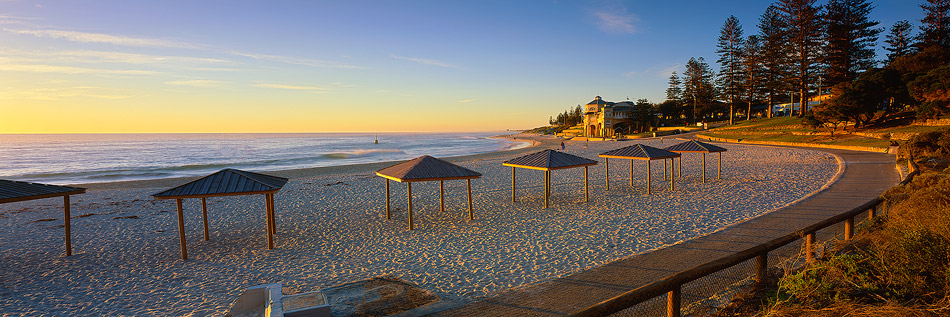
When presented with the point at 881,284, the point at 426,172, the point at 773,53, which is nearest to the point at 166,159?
the point at 426,172

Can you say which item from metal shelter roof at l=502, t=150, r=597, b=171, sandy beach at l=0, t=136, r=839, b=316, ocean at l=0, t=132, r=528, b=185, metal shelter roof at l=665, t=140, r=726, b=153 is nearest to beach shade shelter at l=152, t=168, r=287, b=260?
sandy beach at l=0, t=136, r=839, b=316

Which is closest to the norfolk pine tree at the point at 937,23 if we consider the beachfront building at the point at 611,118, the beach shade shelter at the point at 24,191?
the beachfront building at the point at 611,118

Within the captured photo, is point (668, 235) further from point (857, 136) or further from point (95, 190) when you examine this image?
point (857, 136)

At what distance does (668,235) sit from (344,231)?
6.96 metres

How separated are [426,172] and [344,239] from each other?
90.8 inches

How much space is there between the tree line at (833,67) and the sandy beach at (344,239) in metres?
16.1

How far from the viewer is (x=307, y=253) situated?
7797mm

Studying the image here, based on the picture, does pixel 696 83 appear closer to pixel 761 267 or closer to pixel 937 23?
pixel 937 23

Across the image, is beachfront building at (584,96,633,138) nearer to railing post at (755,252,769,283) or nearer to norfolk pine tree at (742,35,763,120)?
norfolk pine tree at (742,35,763,120)

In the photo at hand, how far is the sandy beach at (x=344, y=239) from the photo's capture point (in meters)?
6.08

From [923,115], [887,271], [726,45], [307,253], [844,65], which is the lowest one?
[307,253]

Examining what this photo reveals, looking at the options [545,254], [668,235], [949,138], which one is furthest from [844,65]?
[545,254]

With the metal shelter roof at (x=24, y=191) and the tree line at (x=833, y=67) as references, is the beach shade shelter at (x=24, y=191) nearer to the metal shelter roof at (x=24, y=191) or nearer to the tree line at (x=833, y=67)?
the metal shelter roof at (x=24, y=191)

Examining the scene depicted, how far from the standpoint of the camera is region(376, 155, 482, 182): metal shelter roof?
30.2 ft
